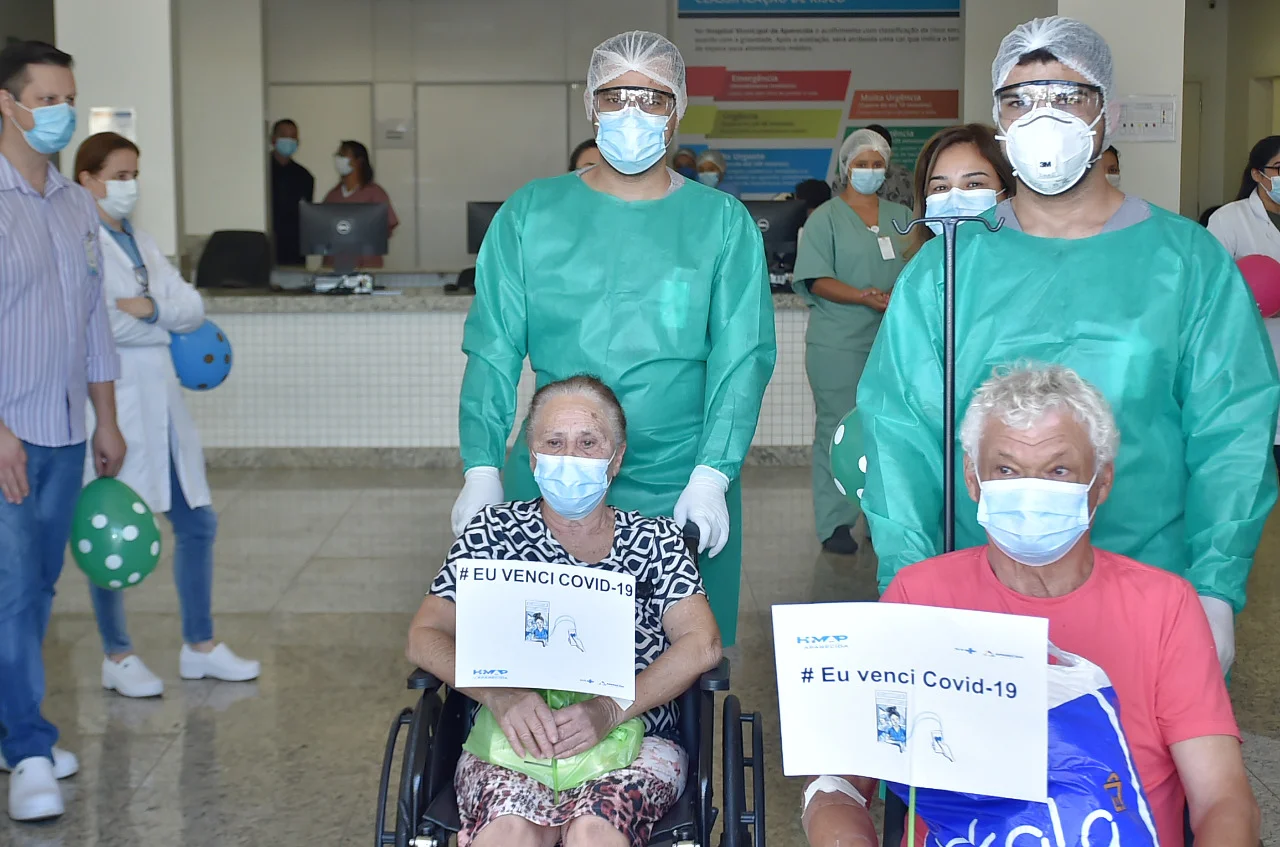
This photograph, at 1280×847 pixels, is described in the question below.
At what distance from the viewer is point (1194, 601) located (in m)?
1.69

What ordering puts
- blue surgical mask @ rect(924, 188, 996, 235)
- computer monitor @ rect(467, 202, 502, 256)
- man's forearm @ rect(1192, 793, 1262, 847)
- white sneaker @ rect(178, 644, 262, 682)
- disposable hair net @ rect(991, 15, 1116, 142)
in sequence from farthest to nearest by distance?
computer monitor @ rect(467, 202, 502, 256) → white sneaker @ rect(178, 644, 262, 682) → blue surgical mask @ rect(924, 188, 996, 235) → disposable hair net @ rect(991, 15, 1116, 142) → man's forearm @ rect(1192, 793, 1262, 847)

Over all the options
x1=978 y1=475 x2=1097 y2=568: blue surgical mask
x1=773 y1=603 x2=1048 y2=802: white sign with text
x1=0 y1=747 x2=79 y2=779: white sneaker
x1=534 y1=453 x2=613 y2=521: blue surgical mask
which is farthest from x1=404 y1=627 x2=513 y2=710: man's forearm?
x1=0 y1=747 x2=79 y2=779: white sneaker

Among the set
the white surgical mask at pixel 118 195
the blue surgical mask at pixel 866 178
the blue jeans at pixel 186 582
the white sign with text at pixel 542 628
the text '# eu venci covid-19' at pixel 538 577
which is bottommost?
the blue jeans at pixel 186 582

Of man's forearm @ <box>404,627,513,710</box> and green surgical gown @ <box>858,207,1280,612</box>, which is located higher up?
green surgical gown @ <box>858,207,1280,612</box>

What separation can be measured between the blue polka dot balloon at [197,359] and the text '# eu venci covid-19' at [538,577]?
2.19 metres

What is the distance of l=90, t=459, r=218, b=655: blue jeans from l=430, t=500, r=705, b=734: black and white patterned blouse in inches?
70.4

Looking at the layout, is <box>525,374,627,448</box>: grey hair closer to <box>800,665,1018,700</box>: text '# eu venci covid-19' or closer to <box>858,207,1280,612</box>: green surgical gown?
<box>858,207,1280,612</box>: green surgical gown

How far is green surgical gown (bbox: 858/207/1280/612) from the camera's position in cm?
193

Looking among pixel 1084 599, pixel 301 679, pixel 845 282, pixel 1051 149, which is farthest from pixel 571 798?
pixel 845 282

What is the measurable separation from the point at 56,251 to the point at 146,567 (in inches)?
29.5

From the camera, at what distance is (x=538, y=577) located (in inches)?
75.9

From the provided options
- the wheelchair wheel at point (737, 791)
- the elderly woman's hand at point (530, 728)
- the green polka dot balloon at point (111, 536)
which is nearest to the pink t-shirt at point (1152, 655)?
the wheelchair wheel at point (737, 791)

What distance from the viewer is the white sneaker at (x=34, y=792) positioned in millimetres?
2943

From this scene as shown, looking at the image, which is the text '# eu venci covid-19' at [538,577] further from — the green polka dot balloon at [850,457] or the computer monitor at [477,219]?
the computer monitor at [477,219]
